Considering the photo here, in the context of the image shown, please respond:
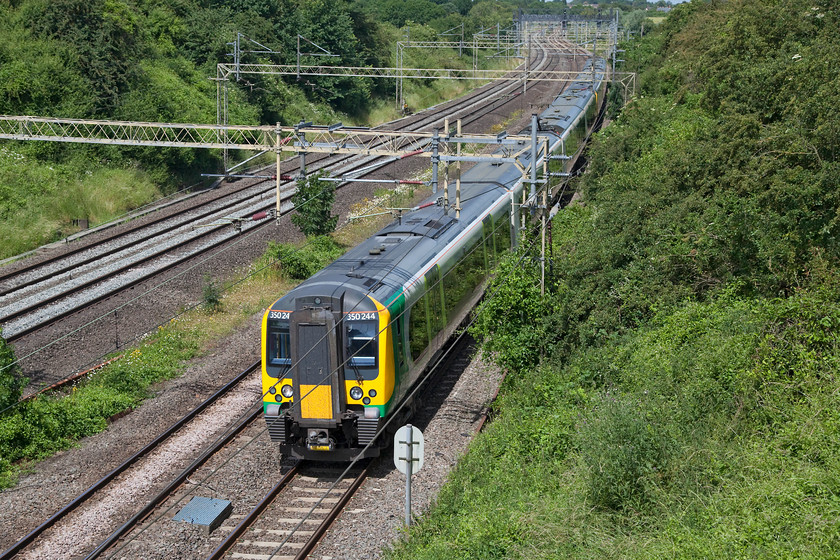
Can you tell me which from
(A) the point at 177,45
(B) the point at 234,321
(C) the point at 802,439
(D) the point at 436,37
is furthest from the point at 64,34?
(D) the point at 436,37

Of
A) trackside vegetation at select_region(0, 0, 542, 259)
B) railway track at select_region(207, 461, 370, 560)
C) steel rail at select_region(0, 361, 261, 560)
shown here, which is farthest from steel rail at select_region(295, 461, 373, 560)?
trackside vegetation at select_region(0, 0, 542, 259)

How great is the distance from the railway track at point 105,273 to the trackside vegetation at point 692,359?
10576 millimetres

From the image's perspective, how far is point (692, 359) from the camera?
43.5ft

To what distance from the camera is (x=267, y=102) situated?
5066 cm

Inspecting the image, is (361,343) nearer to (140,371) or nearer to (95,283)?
(140,371)

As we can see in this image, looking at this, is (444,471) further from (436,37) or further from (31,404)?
(436,37)

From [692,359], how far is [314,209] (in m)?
17.6

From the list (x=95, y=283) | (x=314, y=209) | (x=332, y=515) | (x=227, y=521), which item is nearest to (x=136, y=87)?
(x=314, y=209)

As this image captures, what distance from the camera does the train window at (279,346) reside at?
13531 millimetres

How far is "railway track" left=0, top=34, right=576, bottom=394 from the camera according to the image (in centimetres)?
2125

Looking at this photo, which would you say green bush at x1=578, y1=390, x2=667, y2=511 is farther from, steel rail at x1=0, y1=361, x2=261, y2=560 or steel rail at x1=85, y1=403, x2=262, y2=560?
steel rail at x1=0, y1=361, x2=261, y2=560

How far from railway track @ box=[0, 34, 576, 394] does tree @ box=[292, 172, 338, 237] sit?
2759 mm

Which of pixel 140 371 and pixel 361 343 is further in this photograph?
pixel 140 371

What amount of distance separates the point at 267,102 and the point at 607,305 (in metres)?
37.6
